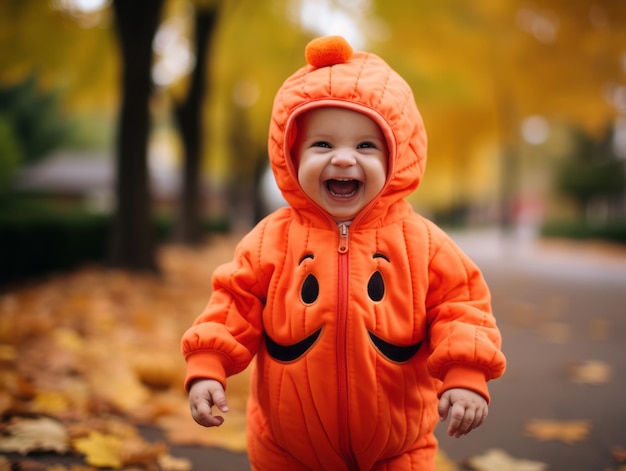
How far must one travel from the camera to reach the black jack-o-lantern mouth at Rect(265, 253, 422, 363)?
1570 millimetres

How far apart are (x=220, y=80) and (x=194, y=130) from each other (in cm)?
403

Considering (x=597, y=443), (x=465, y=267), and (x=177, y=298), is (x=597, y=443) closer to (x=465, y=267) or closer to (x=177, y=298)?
(x=465, y=267)

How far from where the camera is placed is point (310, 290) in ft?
5.25

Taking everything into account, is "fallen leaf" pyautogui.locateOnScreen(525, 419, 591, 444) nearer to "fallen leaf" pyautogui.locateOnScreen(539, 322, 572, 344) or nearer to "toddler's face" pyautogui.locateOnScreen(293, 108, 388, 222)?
"toddler's face" pyautogui.locateOnScreen(293, 108, 388, 222)

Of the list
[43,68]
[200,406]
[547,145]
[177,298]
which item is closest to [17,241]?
[177,298]

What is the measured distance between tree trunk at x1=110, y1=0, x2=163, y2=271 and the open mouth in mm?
5690

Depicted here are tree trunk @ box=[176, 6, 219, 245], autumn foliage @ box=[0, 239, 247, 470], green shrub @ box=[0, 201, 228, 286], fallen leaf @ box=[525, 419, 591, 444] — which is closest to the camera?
autumn foliage @ box=[0, 239, 247, 470]

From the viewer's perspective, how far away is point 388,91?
1620mm

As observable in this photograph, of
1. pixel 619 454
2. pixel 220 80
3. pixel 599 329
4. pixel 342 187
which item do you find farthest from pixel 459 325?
pixel 220 80

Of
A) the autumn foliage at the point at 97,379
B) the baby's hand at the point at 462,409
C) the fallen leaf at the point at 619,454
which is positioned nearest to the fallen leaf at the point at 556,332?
the fallen leaf at the point at 619,454

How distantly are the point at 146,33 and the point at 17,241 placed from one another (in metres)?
2.81

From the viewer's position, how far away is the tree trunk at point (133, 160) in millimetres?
6840

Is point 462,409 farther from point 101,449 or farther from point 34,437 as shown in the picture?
point 34,437

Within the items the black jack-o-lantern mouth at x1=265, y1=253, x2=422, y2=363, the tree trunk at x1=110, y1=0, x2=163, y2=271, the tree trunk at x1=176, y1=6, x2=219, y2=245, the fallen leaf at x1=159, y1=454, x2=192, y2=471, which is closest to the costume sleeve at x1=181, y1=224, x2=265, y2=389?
the black jack-o-lantern mouth at x1=265, y1=253, x2=422, y2=363
